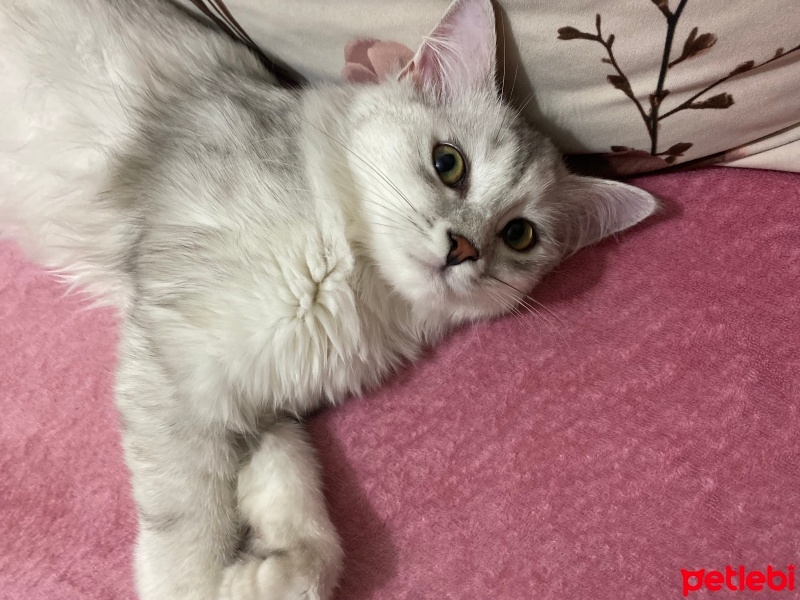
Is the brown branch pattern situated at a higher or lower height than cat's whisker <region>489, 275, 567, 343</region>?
higher

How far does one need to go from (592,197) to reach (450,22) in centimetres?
46

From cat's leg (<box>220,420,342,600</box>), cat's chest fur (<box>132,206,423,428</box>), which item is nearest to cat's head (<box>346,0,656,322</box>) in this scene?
cat's chest fur (<box>132,206,423,428</box>)

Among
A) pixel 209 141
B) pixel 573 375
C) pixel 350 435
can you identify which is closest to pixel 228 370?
pixel 350 435

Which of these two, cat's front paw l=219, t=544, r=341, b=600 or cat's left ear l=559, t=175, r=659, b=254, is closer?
cat's front paw l=219, t=544, r=341, b=600

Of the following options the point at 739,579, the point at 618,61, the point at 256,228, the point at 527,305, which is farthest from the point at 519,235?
the point at 739,579

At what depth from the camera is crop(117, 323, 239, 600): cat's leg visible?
100 centimetres

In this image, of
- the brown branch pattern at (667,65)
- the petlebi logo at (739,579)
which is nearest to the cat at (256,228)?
the brown branch pattern at (667,65)

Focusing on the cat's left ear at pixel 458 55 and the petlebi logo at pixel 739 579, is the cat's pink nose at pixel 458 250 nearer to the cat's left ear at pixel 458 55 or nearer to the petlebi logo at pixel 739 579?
the cat's left ear at pixel 458 55

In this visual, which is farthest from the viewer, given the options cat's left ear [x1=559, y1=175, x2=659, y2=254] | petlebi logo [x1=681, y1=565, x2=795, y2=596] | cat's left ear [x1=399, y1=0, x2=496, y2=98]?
cat's left ear [x1=559, y1=175, x2=659, y2=254]

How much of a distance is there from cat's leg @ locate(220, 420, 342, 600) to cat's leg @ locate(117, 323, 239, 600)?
0.13ft

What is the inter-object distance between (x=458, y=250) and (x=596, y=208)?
0.42 metres

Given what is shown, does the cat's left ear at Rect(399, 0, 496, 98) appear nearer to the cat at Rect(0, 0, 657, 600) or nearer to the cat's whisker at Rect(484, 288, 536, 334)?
the cat at Rect(0, 0, 657, 600)

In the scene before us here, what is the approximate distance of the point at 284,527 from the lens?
3.47 ft

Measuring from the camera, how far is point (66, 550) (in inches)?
44.2
